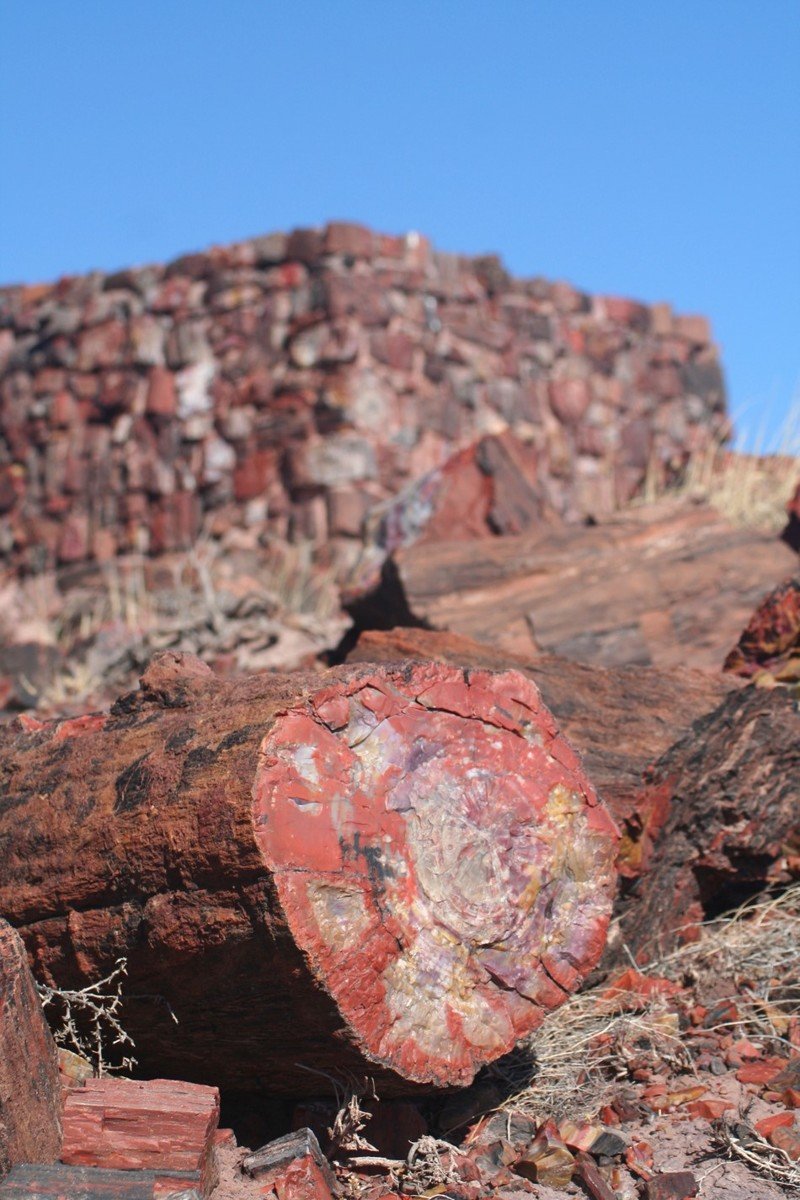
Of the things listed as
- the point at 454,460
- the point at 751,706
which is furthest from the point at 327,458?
the point at 751,706

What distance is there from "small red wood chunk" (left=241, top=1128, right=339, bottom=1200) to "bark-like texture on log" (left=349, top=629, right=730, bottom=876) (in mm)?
1326

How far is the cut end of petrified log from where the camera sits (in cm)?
260

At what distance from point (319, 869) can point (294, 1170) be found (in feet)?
2.02

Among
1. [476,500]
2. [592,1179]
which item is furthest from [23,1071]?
[476,500]

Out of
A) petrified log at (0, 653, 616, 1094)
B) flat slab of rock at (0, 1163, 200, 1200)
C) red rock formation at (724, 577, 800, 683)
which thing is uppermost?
red rock formation at (724, 577, 800, 683)

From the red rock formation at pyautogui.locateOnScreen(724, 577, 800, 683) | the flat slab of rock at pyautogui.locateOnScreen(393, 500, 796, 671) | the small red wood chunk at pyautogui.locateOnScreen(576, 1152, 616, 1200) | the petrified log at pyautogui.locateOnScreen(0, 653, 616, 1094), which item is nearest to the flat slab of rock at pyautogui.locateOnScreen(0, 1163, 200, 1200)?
the petrified log at pyautogui.locateOnScreen(0, 653, 616, 1094)

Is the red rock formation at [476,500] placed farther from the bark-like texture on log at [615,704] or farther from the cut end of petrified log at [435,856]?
the cut end of petrified log at [435,856]

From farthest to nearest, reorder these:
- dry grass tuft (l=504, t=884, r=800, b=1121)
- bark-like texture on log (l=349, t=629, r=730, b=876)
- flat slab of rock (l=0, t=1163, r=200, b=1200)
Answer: bark-like texture on log (l=349, t=629, r=730, b=876)
dry grass tuft (l=504, t=884, r=800, b=1121)
flat slab of rock (l=0, t=1163, r=200, b=1200)

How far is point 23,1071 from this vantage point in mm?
2621

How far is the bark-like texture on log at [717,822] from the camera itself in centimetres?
386

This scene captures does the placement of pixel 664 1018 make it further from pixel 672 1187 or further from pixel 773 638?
pixel 773 638

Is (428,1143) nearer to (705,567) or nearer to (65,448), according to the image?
(705,567)

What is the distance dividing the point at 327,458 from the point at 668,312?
5036 mm

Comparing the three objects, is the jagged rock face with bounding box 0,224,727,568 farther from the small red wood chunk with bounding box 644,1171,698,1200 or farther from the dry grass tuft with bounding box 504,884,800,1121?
the small red wood chunk with bounding box 644,1171,698,1200
